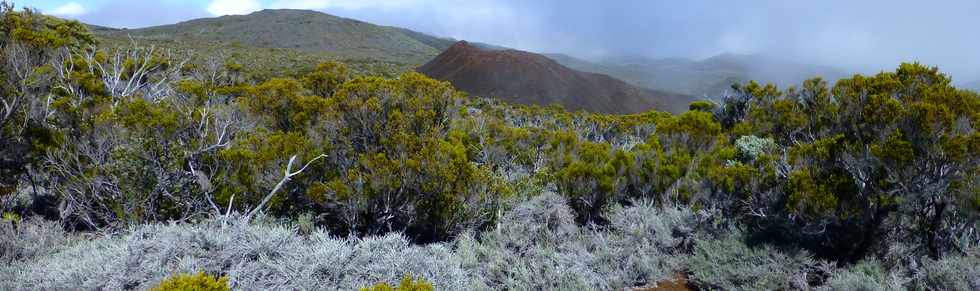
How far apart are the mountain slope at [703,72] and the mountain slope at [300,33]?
32002mm

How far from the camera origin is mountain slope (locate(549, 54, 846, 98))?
43531 mm

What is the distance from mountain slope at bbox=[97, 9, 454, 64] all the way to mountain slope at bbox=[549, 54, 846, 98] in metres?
32.0

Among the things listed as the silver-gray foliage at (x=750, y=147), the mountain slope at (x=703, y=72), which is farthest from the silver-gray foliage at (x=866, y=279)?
the mountain slope at (x=703, y=72)

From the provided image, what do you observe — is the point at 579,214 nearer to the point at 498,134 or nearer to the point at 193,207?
the point at 498,134

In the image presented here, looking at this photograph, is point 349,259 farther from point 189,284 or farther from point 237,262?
point 189,284

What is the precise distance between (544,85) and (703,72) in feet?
103

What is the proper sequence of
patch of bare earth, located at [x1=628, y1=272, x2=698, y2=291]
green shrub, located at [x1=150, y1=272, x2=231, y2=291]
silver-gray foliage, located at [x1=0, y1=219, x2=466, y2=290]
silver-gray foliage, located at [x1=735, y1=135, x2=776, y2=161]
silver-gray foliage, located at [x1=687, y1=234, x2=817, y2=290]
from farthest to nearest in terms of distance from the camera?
silver-gray foliage, located at [x1=735, y1=135, x2=776, y2=161]
patch of bare earth, located at [x1=628, y1=272, x2=698, y2=291]
silver-gray foliage, located at [x1=687, y1=234, x2=817, y2=290]
silver-gray foliage, located at [x1=0, y1=219, x2=466, y2=290]
green shrub, located at [x1=150, y1=272, x2=231, y2=291]

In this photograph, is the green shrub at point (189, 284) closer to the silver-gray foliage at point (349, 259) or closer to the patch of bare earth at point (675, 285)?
the silver-gray foliage at point (349, 259)

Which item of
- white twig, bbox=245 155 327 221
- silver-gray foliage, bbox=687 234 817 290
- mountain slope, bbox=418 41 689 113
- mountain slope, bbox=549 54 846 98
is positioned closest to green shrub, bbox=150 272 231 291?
white twig, bbox=245 155 327 221

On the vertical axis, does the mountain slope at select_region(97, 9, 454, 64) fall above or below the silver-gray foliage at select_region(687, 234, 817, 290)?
above

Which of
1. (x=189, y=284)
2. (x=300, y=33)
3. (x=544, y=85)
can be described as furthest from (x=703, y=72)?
(x=300, y=33)

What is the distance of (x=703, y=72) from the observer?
5697 centimetres

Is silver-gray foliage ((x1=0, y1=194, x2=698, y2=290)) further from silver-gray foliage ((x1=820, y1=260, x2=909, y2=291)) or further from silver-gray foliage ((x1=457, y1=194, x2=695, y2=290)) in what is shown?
silver-gray foliage ((x1=820, y1=260, x2=909, y2=291))

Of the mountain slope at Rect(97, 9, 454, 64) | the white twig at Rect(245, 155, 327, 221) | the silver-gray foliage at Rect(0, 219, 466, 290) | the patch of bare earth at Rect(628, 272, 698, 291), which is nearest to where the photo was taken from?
the silver-gray foliage at Rect(0, 219, 466, 290)
